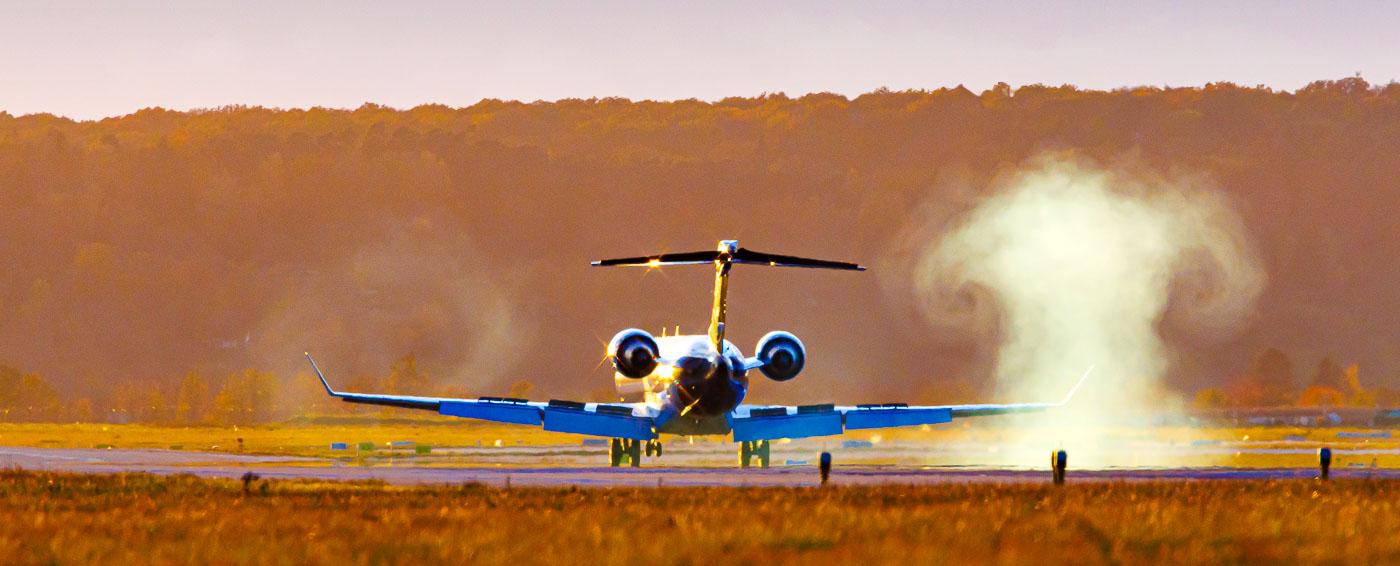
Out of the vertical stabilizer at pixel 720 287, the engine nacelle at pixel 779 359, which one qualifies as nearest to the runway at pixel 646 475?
the engine nacelle at pixel 779 359

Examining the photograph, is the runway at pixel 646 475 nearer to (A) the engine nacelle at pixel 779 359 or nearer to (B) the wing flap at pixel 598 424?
(B) the wing flap at pixel 598 424

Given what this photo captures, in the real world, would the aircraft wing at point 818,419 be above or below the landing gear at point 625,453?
above

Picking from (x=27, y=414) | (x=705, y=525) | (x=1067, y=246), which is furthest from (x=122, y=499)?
(x=27, y=414)

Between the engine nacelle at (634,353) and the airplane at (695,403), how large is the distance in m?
0.03

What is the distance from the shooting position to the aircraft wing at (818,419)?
2165 inches

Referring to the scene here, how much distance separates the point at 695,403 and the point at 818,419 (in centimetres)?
502

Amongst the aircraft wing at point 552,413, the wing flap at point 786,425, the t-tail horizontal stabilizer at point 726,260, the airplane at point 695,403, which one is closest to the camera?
the t-tail horizontal stabilizer at point 726,260

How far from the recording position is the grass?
785 inches

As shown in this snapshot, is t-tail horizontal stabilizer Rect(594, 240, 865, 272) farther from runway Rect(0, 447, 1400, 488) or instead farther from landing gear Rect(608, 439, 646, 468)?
landing gear Rect(608, 439, 646, 468)

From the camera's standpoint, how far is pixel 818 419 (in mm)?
55000

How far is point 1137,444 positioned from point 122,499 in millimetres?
70312

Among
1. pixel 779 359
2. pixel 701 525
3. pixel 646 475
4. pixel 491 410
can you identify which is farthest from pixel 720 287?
pixel 701 525

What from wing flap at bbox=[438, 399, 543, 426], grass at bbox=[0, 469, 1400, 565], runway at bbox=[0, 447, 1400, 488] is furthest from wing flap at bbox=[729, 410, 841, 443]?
grass at bbox=[0, 469, 1400, 565]

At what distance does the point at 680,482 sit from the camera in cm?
4091
